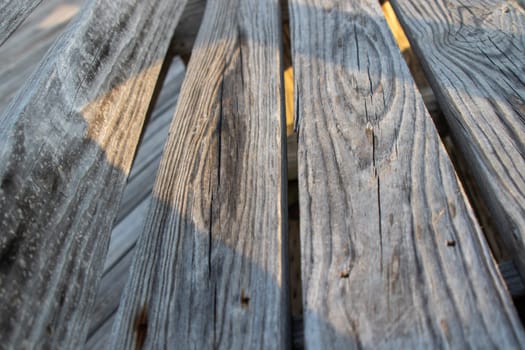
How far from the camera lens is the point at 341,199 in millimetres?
1213

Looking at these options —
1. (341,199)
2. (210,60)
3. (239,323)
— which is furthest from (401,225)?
(210,60)

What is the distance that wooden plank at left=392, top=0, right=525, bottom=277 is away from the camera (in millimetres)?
1168

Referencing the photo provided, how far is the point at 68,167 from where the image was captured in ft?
4.05

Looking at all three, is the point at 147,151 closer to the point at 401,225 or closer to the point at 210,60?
the point at 210,60

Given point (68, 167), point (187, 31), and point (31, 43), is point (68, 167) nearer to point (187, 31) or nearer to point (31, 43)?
point (187, 31)

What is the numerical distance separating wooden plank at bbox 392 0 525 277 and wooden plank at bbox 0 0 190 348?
0.86 meters

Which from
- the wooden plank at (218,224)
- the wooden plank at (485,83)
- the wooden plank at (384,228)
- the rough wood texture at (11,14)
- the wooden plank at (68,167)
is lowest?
the wooden plank at (485,83)

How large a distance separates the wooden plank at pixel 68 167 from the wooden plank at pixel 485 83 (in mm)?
862

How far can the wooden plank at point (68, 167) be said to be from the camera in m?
0.99

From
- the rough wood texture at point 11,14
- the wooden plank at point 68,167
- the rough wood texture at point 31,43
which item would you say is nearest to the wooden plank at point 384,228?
the wooden plank at point 68,167

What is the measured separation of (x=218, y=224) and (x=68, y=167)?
364 mm

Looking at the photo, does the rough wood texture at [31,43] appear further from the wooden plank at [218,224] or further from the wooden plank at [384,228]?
the wooden plank at [384,228]

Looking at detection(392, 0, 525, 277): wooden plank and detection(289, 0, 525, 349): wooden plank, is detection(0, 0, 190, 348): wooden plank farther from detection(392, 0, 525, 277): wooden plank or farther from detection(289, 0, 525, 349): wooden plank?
detection(392, 0, 525, 277): wooden plank

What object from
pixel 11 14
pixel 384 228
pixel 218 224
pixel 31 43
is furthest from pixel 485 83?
pixel 31 43
